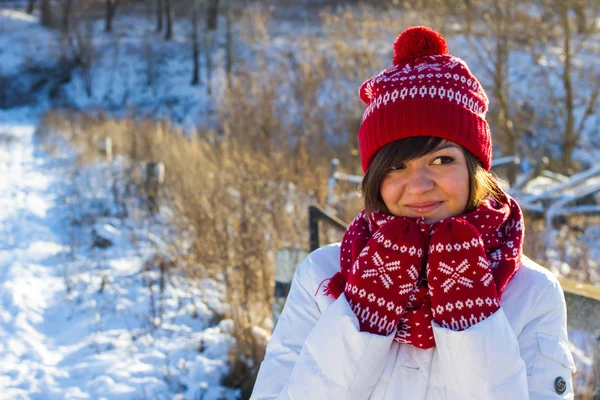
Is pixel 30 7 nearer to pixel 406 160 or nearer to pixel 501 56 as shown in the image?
pixel 501 56

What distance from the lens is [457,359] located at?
1.37m

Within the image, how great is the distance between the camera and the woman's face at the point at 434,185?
1541 millimetres

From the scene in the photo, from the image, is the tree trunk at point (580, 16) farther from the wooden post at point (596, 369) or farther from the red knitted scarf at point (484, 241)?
the red knitted scarf at point (484, 241)

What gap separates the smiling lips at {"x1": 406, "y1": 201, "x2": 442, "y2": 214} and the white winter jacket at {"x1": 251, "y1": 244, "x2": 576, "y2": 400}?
0.26 metres

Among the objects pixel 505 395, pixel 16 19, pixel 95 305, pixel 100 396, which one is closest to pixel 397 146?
pixel 505 395

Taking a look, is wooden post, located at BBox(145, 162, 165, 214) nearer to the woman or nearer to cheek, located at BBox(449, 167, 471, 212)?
the woman

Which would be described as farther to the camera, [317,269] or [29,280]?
[29,280]

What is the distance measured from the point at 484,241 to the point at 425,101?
1.24ft

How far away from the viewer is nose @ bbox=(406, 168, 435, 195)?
1.53 m

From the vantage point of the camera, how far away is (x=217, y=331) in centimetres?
473

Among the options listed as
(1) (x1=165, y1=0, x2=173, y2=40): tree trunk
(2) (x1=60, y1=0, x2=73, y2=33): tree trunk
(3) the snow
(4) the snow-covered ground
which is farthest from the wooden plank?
(2) (x1=60, y1=0, x2=73, y2=33): tree trunk

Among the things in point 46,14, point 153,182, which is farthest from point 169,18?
point 153,182

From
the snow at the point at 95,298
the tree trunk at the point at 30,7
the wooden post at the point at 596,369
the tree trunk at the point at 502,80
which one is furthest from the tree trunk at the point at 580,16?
the tree trunk at the point at 30,7

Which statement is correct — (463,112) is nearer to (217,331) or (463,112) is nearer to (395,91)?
(395,91)
